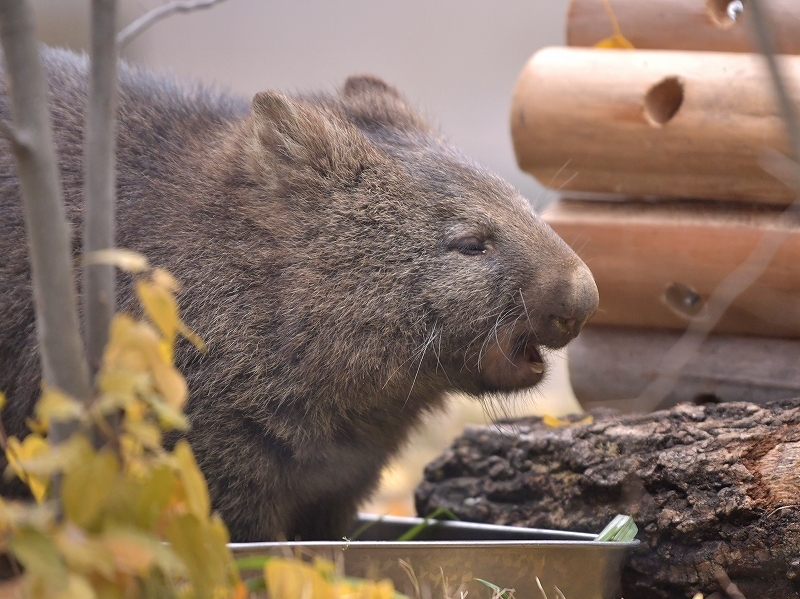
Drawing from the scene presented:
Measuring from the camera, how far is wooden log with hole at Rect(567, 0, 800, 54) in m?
3.57

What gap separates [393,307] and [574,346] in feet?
5.12

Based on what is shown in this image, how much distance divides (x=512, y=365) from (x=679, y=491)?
66 centimetres

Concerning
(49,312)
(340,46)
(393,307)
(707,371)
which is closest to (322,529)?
(393,307)

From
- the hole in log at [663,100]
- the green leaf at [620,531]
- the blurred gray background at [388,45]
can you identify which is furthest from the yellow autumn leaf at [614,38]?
the blurred gray background at [388,45]

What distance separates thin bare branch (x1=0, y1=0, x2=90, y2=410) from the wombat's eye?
5.07ft

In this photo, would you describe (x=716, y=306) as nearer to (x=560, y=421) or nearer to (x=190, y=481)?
(x=560, y=421)

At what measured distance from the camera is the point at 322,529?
3348mm

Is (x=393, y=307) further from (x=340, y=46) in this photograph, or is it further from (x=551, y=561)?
(x=340, y=46)

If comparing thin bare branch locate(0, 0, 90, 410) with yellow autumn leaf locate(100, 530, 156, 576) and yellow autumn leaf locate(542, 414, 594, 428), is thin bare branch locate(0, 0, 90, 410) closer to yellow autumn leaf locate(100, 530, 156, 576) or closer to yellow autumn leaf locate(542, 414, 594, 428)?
yellow autumn leaf locate(100, 530, 156, 576)

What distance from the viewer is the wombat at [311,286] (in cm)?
284

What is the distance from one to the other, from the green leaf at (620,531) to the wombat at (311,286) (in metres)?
0.54

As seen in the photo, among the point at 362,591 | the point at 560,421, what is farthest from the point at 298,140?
the point at 362,591

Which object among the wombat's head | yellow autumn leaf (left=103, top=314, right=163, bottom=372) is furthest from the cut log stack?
yellow autumn leaf (left=103, top=314, right=163, bottom=372)

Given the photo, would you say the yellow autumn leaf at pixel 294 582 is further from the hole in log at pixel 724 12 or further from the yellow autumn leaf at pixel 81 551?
the hole in log at pixel 724 12
